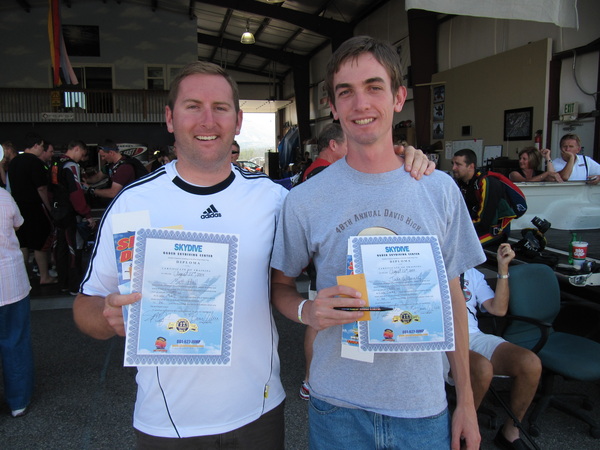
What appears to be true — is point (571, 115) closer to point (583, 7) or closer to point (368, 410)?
point (583, 7)

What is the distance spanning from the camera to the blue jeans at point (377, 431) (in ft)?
4.76

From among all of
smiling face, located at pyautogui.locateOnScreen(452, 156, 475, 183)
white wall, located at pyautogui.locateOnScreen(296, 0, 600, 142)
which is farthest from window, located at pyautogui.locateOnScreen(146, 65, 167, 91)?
smiling face, located at pyautogui.locateOnScreen(452, 156, 475, 183)

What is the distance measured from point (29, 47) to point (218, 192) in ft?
76.5

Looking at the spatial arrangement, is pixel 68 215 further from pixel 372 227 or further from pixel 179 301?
pixel 372 227

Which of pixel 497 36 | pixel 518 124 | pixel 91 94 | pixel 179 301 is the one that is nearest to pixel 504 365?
pixel 179 301

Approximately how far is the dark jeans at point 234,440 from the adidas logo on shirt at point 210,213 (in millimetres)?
767

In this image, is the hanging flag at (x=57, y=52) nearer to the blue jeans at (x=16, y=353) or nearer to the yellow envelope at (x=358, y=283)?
the blue jeans at (x=16, y=353)

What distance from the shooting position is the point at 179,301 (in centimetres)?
143

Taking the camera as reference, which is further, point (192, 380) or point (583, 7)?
point (583, 7)

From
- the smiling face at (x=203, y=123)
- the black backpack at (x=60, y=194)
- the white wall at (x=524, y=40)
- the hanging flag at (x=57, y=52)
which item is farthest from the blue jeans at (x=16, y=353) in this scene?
the hanging flag at (x=57, y=52)

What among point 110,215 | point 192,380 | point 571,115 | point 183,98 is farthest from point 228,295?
point 571,115

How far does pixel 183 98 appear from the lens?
170 cm

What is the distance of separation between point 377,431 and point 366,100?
1068 millimetres

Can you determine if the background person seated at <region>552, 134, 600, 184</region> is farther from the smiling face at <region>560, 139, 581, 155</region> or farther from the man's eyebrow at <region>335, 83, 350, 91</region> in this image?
the man's eyebrow at <region>335, 83, 350, 91</region>
